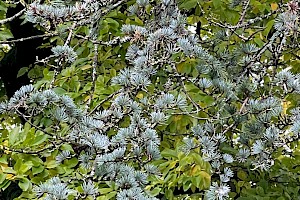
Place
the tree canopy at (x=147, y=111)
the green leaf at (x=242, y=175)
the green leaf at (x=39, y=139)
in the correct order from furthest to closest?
the green leaf at (x=242, y=175), the green leaf at (x=39, y=139), the tree canopy at (x=147, y=111)

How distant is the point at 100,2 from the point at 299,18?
0.44 metres

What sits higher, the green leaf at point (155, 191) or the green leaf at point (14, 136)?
the green leaf at point (14, 136)

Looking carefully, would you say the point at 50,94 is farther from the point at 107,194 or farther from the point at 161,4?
the point at 107,194

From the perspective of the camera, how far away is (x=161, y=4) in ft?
4.45

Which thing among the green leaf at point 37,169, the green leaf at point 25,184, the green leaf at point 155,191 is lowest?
the green leaf at point 25,184

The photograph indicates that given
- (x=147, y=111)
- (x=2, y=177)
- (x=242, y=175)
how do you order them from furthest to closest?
(x=242, y=175)
(x=2, y=177)
(x=147, y=111)

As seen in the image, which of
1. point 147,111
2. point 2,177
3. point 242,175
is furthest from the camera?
point 242,175

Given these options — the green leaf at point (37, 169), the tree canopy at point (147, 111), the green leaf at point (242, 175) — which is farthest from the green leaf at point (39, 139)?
the green leaf at point (242, 175)

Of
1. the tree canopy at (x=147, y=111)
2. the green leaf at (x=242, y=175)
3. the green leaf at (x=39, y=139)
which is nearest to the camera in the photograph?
the tree canopy at (x=147, y=111)

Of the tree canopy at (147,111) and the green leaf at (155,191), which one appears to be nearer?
the tree canopy at (147,111)

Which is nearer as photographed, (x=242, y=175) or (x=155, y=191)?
(x=155, y=191)

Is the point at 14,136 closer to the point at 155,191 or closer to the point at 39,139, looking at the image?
the point at 39,139

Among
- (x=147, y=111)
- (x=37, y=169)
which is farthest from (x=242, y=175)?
(x=147, y=111)

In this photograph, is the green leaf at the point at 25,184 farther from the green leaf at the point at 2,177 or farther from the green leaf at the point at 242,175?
the green leaf at the point at 242,175
